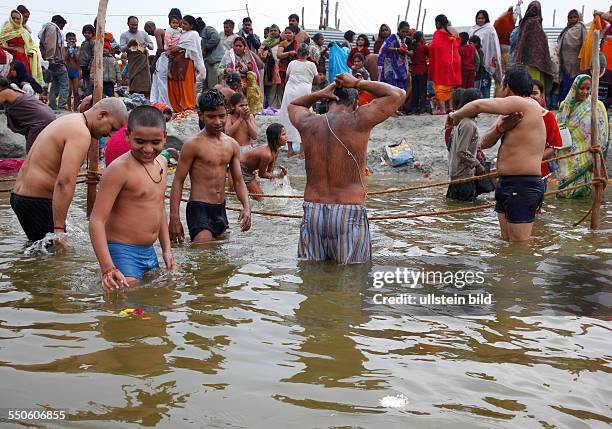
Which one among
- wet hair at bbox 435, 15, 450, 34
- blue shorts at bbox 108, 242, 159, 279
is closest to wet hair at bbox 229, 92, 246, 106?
blue shorts at bbox 108, 242, 159, 279

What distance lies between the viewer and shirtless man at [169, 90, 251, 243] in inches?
246

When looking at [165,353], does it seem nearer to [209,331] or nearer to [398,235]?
[209,331]

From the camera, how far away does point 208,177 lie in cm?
648

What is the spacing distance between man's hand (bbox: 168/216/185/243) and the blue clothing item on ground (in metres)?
10.4

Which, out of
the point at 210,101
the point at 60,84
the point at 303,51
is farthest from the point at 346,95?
the point at 60,84

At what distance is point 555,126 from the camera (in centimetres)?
927

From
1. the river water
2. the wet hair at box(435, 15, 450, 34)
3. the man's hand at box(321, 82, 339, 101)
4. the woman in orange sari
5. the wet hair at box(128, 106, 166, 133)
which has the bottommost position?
the river water

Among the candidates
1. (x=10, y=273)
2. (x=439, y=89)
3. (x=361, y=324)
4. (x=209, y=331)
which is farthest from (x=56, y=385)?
(x=439, y=89)

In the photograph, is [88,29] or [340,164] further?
[88,29]

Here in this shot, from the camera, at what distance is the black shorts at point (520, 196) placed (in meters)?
6.45

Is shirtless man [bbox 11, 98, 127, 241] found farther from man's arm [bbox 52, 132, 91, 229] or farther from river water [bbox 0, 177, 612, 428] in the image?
river water [bbox 0, 177, 612, 428]

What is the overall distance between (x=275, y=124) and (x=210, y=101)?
313cm

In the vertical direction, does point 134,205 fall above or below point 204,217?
above

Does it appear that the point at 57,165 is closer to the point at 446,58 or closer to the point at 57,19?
the point at 446,58
